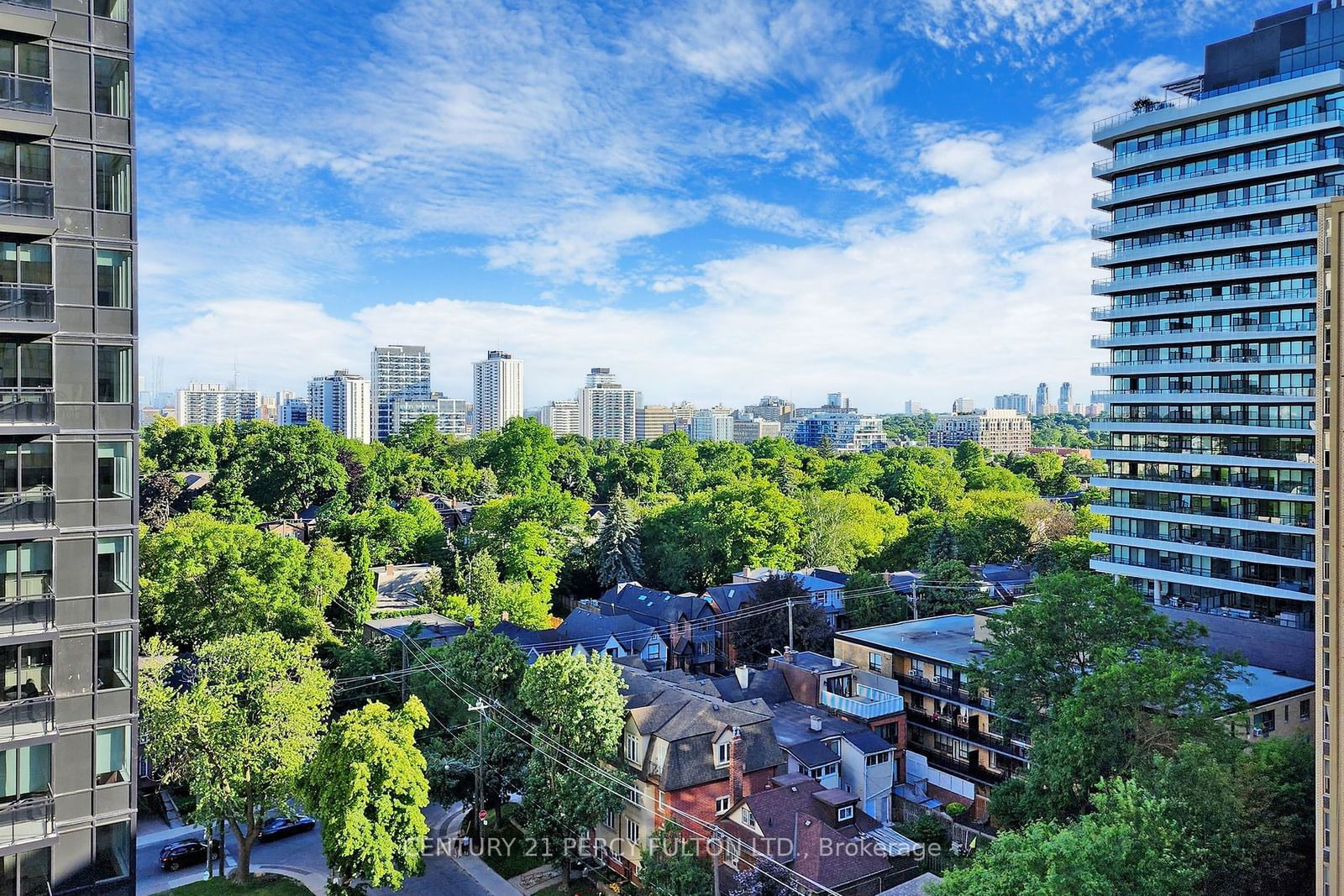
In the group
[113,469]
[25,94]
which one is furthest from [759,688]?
[25,94]

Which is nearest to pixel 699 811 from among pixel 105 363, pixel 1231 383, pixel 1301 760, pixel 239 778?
pixel 239 778

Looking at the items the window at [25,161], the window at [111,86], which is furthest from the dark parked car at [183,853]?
the window at [111,86]

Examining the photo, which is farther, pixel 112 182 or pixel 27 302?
pixel 112 182

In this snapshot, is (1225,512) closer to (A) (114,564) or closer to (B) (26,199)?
(A) (114,564)

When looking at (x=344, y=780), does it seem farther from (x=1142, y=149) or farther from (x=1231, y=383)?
(x=1142, y=149)

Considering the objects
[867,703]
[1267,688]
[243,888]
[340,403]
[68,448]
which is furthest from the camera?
[340,403]

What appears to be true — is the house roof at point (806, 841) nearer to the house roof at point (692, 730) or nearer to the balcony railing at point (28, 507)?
the house roof at point (692, 730)

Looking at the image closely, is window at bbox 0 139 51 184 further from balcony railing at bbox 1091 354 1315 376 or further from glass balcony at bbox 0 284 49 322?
balcony railing at bbox 1091 354 1315 376
